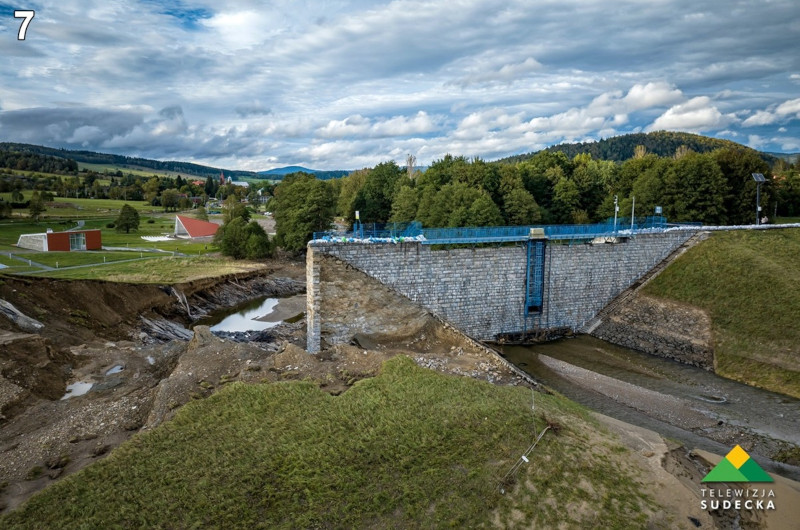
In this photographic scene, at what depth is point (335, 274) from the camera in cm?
2730

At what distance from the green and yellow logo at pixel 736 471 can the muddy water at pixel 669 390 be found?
239cm

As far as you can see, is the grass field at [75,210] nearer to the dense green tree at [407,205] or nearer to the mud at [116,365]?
the mud at [116,365]

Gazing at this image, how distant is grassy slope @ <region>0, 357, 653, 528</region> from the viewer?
12.0 meters

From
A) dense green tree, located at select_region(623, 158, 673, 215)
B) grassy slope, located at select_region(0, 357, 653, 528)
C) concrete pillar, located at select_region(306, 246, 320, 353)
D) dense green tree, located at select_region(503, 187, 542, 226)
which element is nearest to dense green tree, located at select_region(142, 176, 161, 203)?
dense green tree, located at select_region(503, 187, 542, 226)

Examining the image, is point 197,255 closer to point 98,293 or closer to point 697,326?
point 98,293

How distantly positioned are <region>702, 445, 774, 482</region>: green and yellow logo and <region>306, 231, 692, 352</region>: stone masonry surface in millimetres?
16763

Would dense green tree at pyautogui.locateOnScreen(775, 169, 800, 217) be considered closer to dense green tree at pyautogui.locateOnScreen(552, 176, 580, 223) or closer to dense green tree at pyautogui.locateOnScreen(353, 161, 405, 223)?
dense green tree at pyautogui.locateOnScreen(552, 176, 580, 223)

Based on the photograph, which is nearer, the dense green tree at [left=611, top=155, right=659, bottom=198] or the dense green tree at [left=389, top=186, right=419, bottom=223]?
A: the dense green tree at [left=611, top=155, right=659, bottom=198]

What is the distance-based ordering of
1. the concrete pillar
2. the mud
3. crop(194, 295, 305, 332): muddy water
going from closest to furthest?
1. the mud
2. the concrete pillar
3. crop(194, 295, 305, 332): muddy water

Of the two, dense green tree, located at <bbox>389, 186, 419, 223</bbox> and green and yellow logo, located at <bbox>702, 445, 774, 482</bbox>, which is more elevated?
dense green tree, located at <bbox>389, 186, 419, 223</bbox>

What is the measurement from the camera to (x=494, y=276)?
3169 centimetres

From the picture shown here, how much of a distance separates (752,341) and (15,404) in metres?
36.6

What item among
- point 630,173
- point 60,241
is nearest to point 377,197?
point 630,173

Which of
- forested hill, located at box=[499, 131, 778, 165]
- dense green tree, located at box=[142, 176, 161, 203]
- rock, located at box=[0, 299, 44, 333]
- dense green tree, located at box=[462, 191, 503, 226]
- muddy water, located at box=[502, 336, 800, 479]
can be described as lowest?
muddy water, located at box=[502, 336, 800, 479]
